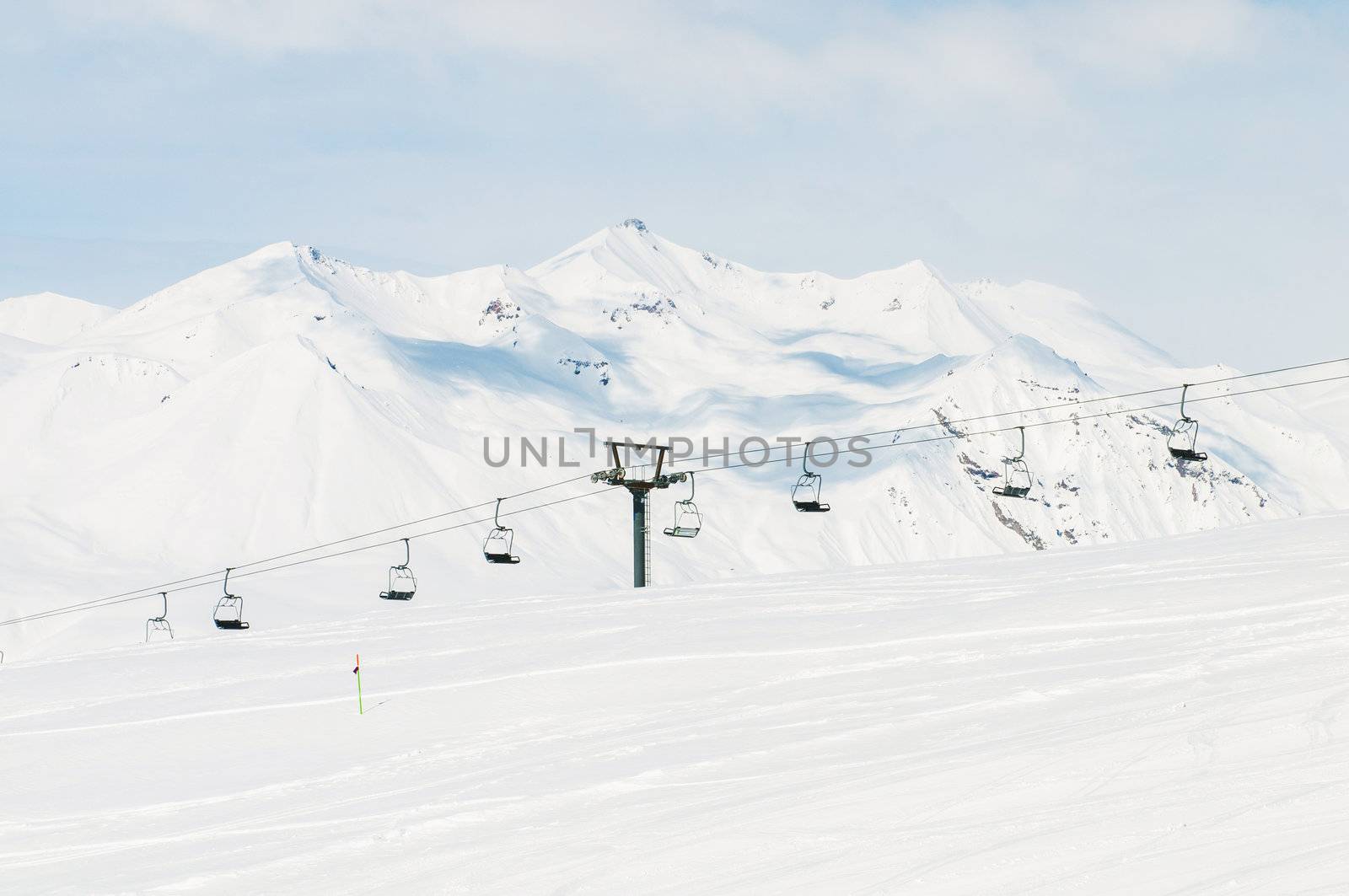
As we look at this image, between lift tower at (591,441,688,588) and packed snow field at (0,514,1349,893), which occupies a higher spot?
lift tower at (591,441,688,588)

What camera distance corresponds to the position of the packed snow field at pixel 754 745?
11438mm

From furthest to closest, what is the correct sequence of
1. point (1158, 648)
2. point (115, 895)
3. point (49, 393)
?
point (49, 393)
point (1158, 648)
point (115, 895)

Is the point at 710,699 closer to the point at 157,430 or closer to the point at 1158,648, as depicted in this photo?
the point at 1158,648

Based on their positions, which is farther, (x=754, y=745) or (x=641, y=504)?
(x=641, y=504)

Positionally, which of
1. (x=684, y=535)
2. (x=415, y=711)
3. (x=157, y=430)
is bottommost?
(x=415, y=711)

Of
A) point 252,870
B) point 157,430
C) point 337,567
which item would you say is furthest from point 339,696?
point 157,430

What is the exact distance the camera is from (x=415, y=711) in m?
20.0

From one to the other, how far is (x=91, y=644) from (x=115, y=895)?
97636 mm

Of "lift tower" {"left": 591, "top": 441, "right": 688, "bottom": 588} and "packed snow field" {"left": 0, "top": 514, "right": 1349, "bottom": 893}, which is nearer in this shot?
"packed snow field" {"left": 0, "top": 514, "right": 1349, "bottom": 893}

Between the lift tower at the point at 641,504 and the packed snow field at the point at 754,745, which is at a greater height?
the lift tower at the point at 641,504

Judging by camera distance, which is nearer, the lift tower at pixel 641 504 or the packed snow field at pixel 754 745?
the packed snow field at pixel 754 745

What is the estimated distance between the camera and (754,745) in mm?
16156

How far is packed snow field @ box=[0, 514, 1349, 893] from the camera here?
11438 millimetres

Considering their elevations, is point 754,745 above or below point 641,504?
below
